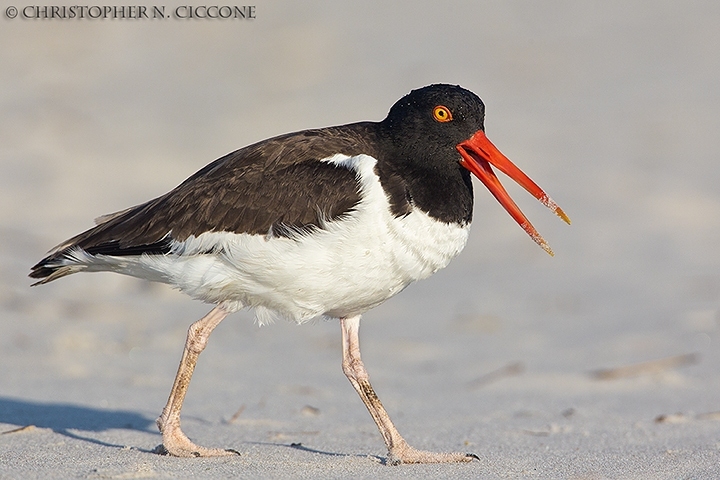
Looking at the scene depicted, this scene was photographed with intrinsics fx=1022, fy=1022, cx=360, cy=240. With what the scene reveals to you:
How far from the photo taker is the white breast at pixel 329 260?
5109 mm

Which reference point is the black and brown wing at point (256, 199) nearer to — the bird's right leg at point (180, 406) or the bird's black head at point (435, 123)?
the bird's black head at point (435, 123)

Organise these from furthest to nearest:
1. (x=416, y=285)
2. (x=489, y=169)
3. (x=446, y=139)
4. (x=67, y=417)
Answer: (x=416, y=285), (x=67, y=417), (x=489, y=169), (x=446, y=139)

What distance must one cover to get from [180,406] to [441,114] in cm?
210

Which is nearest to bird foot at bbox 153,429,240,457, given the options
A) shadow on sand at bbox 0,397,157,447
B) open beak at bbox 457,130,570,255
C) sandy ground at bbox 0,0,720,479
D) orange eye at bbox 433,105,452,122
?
sandy ground at bbox 0,0,720,479

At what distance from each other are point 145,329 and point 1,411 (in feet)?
8.44

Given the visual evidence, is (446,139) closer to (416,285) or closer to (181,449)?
(181,449)

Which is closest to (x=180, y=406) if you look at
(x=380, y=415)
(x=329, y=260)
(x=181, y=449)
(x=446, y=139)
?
(x=181, y=449)

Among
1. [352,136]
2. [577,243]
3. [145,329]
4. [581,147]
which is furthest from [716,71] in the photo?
[352,136]

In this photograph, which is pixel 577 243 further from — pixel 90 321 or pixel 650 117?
pixel 90 321

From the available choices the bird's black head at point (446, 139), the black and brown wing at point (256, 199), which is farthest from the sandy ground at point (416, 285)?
the bird's black head at point (446, 139)

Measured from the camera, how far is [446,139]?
5.45m

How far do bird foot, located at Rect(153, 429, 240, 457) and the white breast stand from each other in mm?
753

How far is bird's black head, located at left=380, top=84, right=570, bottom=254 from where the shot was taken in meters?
5.39

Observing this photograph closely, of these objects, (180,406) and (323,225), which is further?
(180,406)
